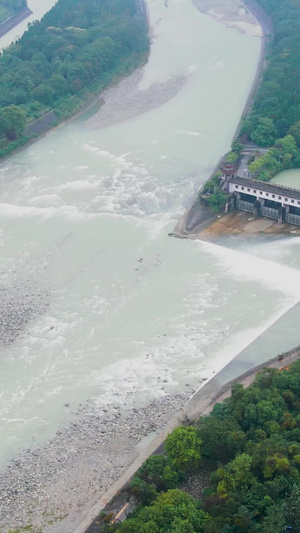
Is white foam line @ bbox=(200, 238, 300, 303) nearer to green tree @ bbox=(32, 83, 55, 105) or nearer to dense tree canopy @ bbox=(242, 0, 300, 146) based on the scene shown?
dense tree canopy @ bbox=(242, 0, 300, 146)

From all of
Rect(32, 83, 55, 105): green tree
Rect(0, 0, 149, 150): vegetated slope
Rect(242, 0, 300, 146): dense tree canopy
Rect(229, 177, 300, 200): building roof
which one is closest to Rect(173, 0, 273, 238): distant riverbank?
Rect(242, 0, 300, 146): dense tree canopy

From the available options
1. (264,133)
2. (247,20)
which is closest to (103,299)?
(264,133)

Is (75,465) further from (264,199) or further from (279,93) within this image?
(279,93)

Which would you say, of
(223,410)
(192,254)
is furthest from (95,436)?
(192,254)

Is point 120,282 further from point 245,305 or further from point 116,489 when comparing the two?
point 116,489

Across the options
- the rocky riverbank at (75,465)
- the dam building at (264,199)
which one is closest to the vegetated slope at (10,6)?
the dam building at (264,199)

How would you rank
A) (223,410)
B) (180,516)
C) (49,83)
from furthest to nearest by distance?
(49,83), (223,410), (180,516)

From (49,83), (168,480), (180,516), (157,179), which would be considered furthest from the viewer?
(49,83)
